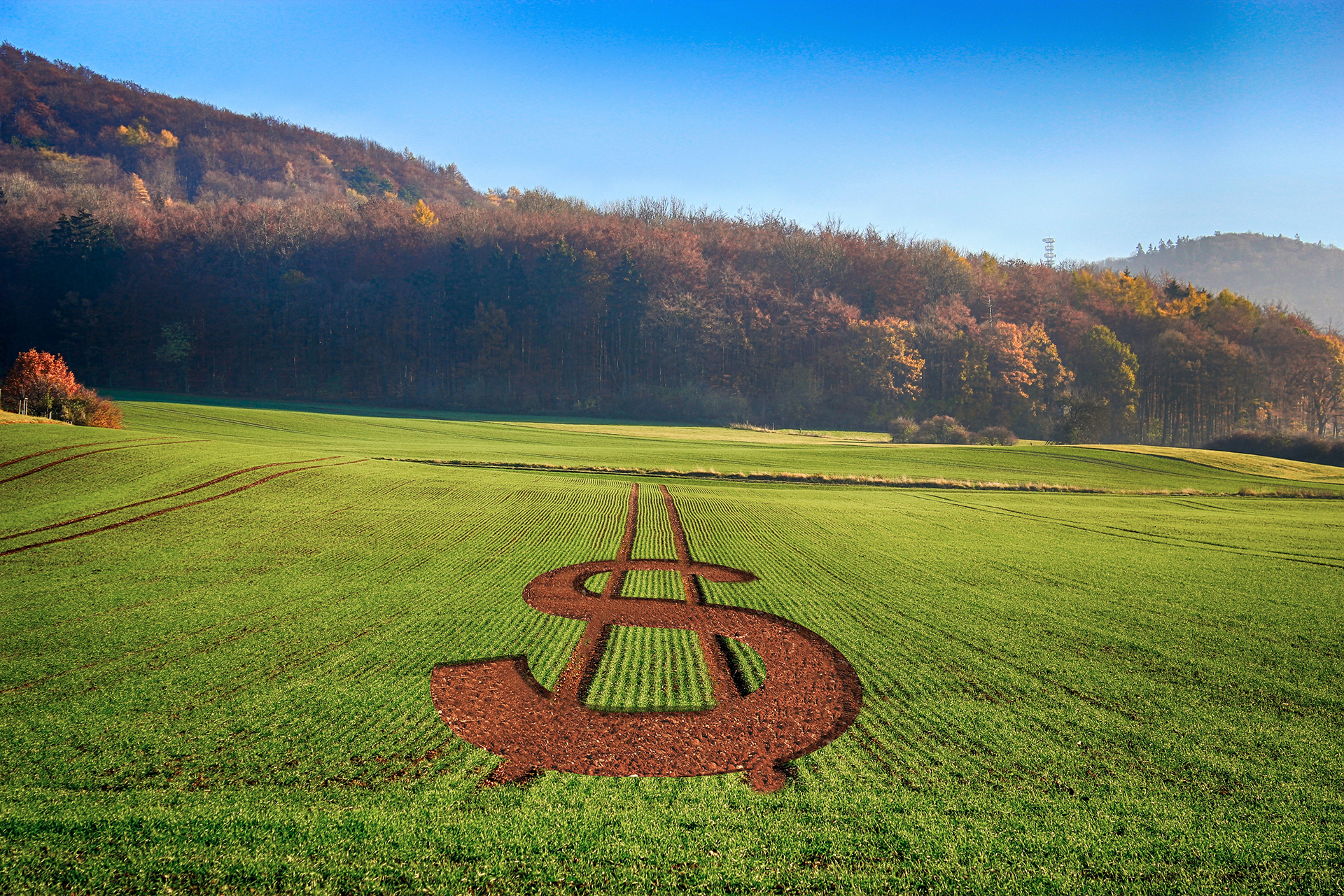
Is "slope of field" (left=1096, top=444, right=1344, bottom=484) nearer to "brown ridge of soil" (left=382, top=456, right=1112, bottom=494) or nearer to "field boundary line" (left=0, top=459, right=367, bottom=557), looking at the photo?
"brown ridge of soil" (left=382, top=456, right=1112, bottom=494)

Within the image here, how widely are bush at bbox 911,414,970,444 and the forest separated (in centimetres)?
1325

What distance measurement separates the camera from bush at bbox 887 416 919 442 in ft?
199

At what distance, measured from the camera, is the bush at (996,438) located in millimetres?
55875

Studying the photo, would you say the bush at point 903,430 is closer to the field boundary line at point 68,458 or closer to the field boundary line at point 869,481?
the field boundary line at point 869,481

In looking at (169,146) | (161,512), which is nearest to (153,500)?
(161,512)

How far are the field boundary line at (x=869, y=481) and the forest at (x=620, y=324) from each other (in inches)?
1508

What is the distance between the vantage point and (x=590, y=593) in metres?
10.9

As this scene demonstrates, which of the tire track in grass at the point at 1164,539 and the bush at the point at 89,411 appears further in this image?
the bush at the point at 89,411

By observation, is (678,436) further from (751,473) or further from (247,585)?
(247,585)

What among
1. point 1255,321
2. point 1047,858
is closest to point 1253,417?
point 1255,321

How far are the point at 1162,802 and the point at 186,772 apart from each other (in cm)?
784

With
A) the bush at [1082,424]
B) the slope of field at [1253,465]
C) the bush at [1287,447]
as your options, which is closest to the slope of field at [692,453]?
the slope of field at [1253,465]

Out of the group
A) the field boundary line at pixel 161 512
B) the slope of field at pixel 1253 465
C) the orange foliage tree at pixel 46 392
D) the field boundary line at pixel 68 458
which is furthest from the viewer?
the slope of field at pixel 1253 465

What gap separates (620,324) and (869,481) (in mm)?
57214
